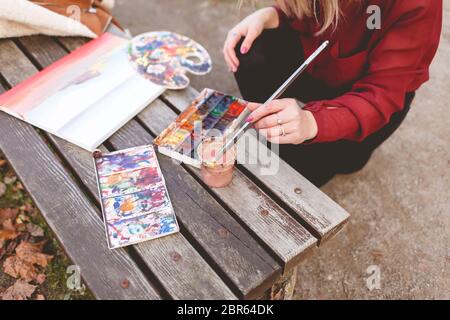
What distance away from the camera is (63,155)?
1356 mm

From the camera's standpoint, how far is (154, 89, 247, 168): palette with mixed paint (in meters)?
1.36

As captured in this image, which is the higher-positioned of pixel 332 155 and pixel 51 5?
pixel 51 5

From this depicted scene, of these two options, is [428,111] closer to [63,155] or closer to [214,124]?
[214,124]

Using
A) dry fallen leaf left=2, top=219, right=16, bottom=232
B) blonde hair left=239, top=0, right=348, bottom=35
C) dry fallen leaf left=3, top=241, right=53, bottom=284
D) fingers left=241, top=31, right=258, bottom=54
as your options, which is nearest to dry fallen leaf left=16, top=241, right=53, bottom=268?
dry fallen leaf left=3, top=241, right=53, bottom=284

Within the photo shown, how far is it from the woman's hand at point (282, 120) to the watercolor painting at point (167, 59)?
484 millimetres

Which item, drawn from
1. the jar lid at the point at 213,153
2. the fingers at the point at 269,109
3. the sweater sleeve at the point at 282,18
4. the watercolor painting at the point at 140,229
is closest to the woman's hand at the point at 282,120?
the fingers at the point at 269,109

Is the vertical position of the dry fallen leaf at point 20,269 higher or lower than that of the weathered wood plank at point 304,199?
lower

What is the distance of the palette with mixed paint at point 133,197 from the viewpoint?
45.8 inches

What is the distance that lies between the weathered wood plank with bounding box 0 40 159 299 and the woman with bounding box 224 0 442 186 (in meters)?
0.56

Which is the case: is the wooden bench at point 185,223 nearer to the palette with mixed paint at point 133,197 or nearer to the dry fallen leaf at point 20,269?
the palette with mixed paint at point 133,197

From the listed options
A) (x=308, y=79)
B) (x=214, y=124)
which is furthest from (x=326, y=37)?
(x=214, y=124)

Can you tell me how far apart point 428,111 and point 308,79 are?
103 cm

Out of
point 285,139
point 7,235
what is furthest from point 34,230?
point 285,139

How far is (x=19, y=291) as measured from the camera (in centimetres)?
171
